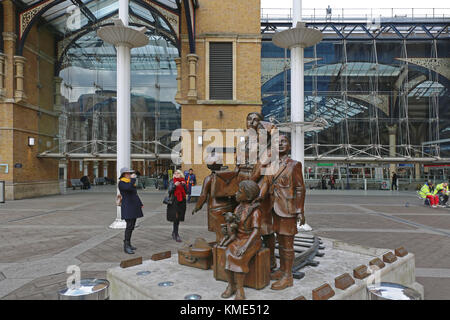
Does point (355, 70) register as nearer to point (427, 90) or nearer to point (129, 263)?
point (427, 90)

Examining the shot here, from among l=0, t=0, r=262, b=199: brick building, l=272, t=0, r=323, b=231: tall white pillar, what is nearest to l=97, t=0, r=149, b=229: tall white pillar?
l=272, t=0, r=323, b=231: tall white pillar

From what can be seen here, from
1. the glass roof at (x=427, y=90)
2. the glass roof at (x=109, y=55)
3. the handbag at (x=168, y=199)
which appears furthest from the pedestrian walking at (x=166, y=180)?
the glass roof at (x=427, y=90)

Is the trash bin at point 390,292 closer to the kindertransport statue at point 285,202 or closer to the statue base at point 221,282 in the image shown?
the statue base at point 221,282

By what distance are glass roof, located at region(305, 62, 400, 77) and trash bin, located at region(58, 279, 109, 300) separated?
68.7 ft

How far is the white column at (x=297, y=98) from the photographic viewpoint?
7852 mm

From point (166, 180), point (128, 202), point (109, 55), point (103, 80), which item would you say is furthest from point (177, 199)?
point (109, 55)

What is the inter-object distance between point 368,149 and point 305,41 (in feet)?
47.5

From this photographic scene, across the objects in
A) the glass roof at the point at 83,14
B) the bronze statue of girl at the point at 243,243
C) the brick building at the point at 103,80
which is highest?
the glass roof at the point at 83,14

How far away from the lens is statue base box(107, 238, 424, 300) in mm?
2807

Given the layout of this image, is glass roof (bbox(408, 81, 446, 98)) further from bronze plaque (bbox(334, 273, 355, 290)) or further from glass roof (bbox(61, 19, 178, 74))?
bronze plaque (bbox(334, 273, 355, 290))

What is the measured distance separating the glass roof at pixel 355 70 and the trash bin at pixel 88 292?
20.9m

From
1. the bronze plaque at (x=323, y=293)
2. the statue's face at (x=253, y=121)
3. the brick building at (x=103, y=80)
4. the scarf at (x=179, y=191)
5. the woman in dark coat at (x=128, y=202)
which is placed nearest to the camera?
the bronze plaque at (x=323, y=293)

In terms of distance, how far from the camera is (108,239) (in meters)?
6.45
